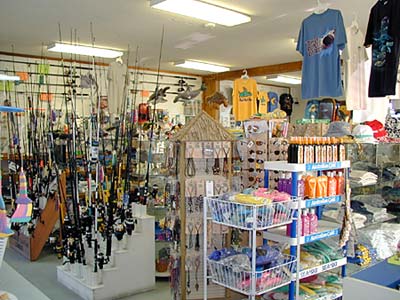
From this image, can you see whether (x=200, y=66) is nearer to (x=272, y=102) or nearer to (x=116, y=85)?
(x=272, y=102)

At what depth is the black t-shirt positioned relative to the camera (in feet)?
10.7

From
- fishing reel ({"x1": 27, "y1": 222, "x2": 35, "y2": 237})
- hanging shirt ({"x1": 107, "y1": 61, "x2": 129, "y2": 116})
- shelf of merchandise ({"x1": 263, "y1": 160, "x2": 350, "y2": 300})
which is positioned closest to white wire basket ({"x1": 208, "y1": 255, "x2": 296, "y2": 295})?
shelf of merchandise ({"x1": 263, "y1": 160, "x2": 350, "y2": 300})

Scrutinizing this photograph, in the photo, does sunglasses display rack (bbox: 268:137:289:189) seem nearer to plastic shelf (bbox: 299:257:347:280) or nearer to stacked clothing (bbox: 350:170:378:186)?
stacked clothing (bbox: 350:170:378:186)

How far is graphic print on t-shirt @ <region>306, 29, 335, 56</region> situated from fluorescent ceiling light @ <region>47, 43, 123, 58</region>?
11.5 feet

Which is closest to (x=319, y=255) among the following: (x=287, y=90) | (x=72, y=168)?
(x=72, y=168)

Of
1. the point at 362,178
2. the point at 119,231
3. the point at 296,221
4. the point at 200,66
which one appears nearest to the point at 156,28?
the point at 119,231

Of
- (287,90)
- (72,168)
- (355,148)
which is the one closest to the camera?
(355,148)

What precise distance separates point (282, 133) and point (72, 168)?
92.0 inches

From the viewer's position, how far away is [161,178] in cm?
497

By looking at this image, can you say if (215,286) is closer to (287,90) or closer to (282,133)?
(282,133)

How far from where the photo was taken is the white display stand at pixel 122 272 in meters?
3.83

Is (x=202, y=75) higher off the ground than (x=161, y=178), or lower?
higher

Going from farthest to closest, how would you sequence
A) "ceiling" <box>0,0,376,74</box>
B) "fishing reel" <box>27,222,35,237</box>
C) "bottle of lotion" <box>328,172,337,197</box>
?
"fishing reel" <box>27,222,35,237</box>
"ceiling" <box>0,0,376,74</box>
"bottle of lotion" <box>328,172,337,197</box>

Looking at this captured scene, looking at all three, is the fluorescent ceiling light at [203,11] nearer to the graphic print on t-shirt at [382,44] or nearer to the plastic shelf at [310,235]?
the graphic print on t-shirt at [382,44]
